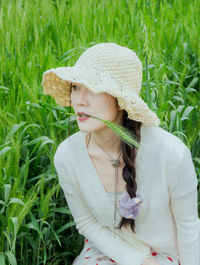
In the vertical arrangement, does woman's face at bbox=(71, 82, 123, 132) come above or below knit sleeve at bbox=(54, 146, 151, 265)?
above

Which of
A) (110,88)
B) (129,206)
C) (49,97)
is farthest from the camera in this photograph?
(49,97)

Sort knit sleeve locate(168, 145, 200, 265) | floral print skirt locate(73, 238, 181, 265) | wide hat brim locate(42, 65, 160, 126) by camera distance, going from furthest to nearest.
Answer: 1. floral print skirt locate(73, 238, 181, 265)
2. knit sleeve locate(168, 145, 200, 265)
3. wide hat brim locate(42, 65, 160, 126)

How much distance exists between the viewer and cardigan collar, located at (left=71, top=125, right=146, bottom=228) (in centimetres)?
138

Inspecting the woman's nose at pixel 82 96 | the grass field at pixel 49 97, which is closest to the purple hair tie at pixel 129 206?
the grass field at pixel 49 97

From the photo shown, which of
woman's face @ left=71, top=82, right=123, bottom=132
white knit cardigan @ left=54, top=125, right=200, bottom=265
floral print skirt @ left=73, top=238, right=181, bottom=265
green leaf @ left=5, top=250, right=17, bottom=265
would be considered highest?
woman's face @ left=71, top=82, right=123, bottom=132

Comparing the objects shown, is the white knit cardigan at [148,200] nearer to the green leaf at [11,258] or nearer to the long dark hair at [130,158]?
the long dark hair at [130,158]

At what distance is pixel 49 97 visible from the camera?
192 cm

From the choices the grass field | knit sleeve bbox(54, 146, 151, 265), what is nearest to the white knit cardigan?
knit sleeve bbox(54, 146, 151, 265)

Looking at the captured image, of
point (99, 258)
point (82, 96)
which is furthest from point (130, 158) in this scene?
point (99, 258)

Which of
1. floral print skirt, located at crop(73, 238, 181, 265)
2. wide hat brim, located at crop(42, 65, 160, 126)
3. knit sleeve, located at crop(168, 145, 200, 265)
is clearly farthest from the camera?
floral print skirt, located at crop(73, 238, 181, 265)

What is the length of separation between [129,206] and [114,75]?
0.36 meters

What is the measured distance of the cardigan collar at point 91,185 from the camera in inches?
54.4

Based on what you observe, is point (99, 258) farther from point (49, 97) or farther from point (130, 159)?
point (49, 97)

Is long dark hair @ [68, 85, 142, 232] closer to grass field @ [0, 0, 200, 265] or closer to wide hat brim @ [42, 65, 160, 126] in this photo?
wide hat brim @ [42, 65, 160, 126]
